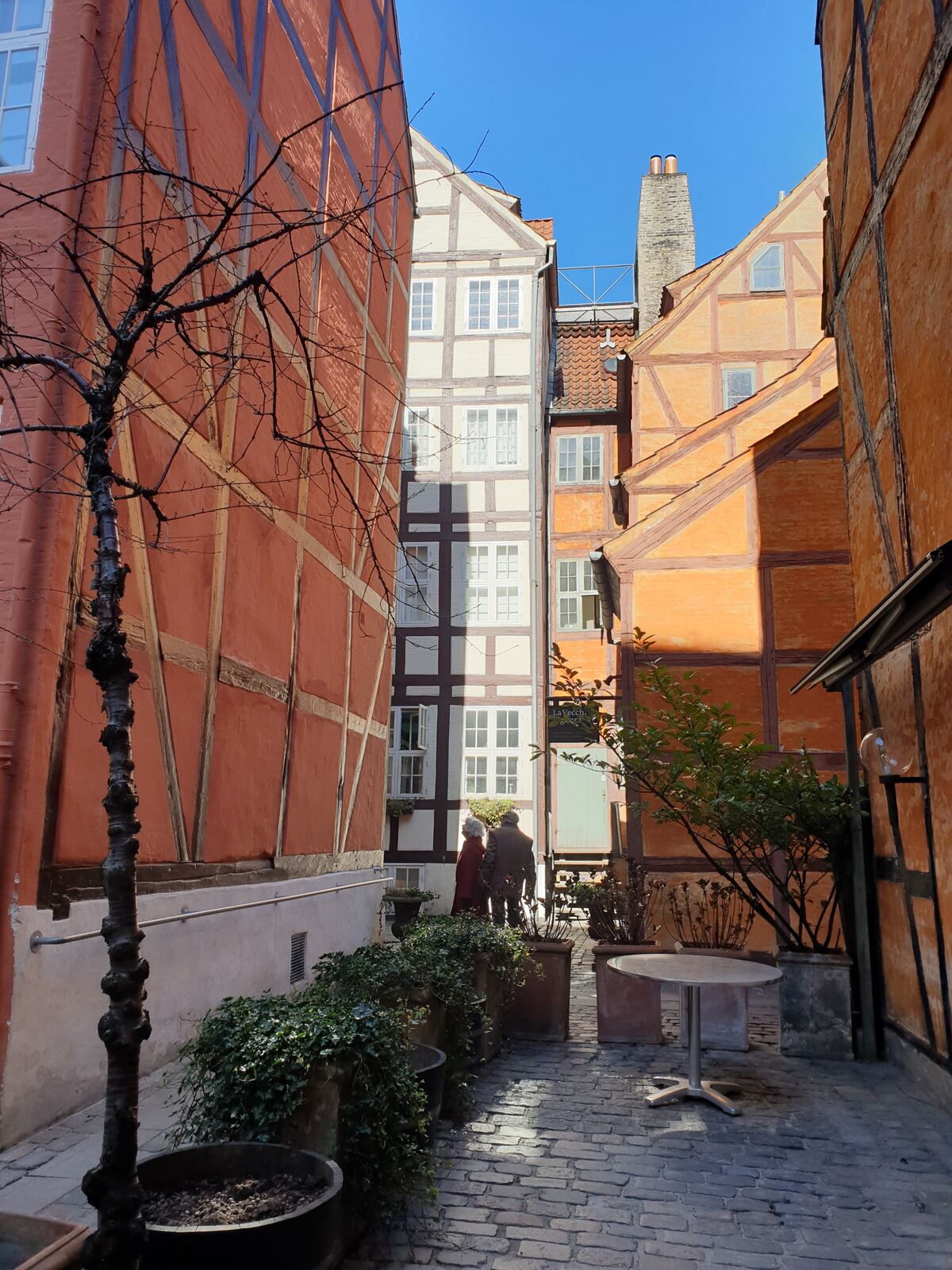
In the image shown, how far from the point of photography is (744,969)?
5.91 meters

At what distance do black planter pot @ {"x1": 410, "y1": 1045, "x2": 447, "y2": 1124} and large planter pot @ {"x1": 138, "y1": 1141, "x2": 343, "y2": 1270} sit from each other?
3.94 feet

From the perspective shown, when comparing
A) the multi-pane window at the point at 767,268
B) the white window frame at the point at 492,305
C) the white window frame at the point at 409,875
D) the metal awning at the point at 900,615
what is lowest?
the white window frame at the point at 409,875

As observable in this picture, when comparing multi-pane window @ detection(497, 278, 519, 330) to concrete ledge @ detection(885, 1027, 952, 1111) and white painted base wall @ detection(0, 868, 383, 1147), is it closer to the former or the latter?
white painted base wall @ detection(0, 868, 383, 1147)

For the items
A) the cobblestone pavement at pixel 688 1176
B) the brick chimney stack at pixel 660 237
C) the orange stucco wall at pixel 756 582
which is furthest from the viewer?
the brick chimney stack at pixel 660 237

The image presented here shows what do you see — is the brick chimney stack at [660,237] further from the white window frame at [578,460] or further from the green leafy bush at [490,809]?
the green leafy bush at [490,809]

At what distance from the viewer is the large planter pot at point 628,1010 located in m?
7.30

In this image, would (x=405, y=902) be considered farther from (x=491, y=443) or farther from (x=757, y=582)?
(x=491, y=443)

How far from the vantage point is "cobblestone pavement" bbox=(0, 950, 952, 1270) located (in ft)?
12.1

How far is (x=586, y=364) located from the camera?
74.9ft

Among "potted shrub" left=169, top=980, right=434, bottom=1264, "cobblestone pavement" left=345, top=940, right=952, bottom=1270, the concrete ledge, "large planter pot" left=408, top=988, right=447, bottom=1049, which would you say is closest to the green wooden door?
the concrete ledge

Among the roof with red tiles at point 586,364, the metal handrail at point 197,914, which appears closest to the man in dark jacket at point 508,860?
the metal handrail at point 197,914

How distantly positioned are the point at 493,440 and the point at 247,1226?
17825 millimetres

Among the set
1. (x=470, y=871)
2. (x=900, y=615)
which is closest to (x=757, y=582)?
(x=470, y=871)

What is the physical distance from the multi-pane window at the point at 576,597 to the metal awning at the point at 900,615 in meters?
13.8
